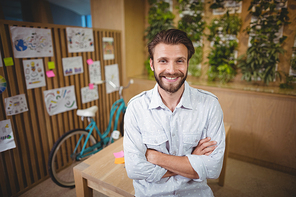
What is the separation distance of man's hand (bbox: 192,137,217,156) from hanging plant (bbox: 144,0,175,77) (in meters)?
2.41

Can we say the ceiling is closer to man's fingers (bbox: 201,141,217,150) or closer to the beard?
the beard

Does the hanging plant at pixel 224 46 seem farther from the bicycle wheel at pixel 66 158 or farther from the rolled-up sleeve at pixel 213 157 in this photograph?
the bicycle wheel at pixel 66 158

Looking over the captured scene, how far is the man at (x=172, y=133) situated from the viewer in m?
1.07

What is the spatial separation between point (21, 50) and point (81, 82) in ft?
2.63

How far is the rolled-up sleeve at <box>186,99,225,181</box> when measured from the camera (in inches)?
41.6

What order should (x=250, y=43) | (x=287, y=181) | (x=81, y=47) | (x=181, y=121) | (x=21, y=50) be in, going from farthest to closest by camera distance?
(x=250, y=43) < (x=81, y=47) < (x=287, y=181) < (x=21, y=50) < (x=181, y=121)

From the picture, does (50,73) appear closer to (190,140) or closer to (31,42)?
(31,42)

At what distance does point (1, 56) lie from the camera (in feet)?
5.65

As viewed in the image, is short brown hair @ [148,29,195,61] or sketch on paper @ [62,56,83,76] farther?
sketch on paper @ [62,56,83,76]

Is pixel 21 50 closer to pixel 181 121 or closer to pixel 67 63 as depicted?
pixel 67 63

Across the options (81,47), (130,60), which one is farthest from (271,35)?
(81,47)

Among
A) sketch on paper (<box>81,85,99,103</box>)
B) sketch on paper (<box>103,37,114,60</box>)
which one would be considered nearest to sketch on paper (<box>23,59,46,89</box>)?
sketch on paper (<box>81,85,99,103</box>)

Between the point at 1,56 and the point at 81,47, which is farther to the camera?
the point at 81,47

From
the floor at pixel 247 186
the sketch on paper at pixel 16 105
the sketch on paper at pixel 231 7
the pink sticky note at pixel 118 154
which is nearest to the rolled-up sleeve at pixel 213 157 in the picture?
the pink sticky note at pixel 118 154
